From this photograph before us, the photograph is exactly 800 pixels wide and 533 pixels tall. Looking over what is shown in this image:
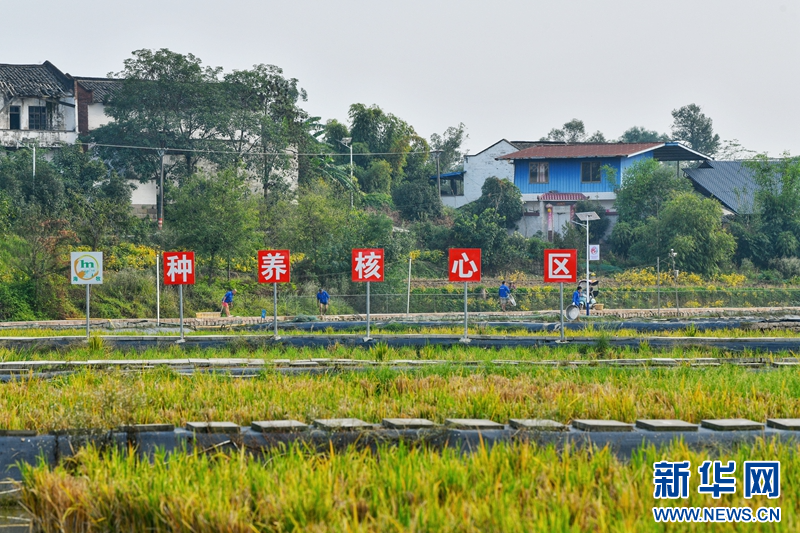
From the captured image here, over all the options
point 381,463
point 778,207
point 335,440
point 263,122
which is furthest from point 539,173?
point 381,463

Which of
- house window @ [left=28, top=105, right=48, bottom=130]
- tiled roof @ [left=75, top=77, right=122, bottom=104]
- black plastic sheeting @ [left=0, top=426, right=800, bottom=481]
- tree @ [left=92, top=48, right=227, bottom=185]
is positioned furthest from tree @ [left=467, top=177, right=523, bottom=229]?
black plastic sheeting @ [left=0, top=426, right=800, bottom=481]

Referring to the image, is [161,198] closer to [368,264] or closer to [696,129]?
[368,264]

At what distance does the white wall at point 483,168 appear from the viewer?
67.1 metres

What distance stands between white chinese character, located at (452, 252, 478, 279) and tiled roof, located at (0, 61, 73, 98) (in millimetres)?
37207

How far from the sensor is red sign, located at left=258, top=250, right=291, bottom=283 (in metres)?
26.3

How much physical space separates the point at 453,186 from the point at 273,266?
149 ft

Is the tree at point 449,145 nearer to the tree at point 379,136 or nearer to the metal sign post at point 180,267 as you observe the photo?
the tree at point 379,136

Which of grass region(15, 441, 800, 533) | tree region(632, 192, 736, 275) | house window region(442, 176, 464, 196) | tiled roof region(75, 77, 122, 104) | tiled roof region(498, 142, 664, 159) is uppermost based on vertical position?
tiled roof region(75, 77, 122, 104)

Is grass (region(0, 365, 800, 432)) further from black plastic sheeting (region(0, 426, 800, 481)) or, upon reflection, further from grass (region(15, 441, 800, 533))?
grass (region(15, 441, 800, 533))

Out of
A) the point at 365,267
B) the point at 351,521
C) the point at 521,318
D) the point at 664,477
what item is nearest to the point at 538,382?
the point at 664,477

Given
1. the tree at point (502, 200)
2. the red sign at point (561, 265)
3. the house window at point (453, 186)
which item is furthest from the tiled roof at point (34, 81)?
the red sign at point (561, 265)

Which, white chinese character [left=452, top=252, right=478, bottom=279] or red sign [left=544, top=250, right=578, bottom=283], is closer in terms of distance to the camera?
red sign [left=544, top=250, right=578, bottom=283]

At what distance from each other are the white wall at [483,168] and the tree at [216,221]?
2609 centimetres

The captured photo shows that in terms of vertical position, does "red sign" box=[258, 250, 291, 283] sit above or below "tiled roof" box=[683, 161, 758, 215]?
below
